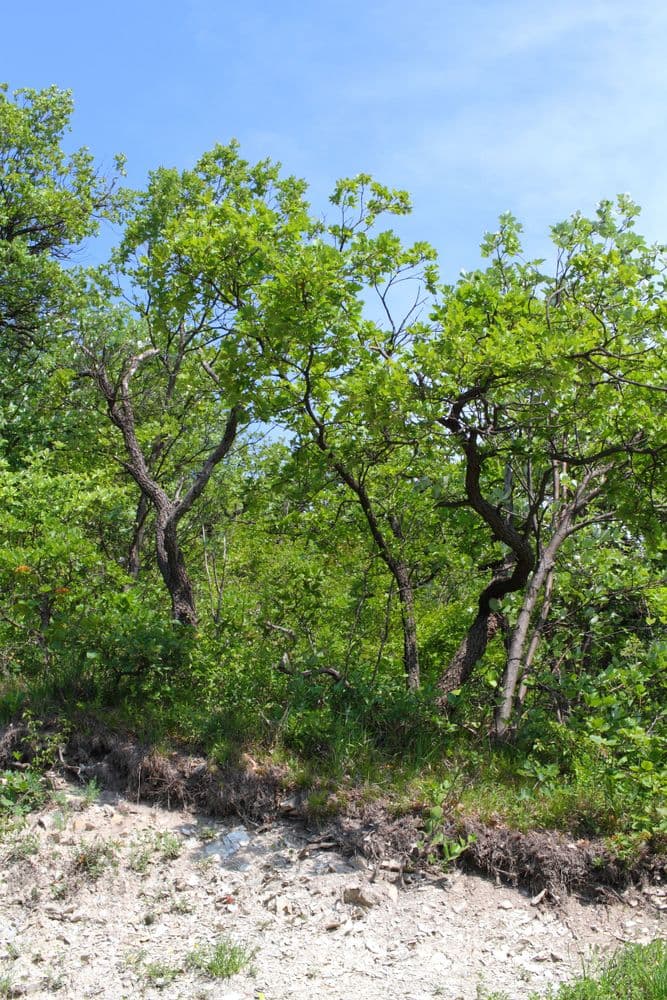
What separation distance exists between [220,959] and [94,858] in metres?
1.26

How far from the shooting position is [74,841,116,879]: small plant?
526 cm

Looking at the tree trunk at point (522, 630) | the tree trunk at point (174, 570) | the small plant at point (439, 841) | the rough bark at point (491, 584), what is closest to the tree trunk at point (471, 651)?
the rough bark at point (491, 584)

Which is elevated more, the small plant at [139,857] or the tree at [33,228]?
the tree at [33,228]

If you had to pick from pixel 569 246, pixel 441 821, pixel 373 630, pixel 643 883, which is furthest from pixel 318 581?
pixel 569 246

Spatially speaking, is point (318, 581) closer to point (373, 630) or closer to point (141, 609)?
point (373, 630)

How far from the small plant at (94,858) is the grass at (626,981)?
101 inches

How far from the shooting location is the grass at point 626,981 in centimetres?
392

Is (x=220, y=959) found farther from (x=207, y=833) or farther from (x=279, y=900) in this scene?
(x=207, y=833)

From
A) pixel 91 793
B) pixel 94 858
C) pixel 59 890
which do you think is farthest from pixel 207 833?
pixel 59 890

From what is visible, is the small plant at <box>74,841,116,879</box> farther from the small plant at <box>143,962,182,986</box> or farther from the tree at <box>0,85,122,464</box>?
the tree at <box>0,85,122,464</box>

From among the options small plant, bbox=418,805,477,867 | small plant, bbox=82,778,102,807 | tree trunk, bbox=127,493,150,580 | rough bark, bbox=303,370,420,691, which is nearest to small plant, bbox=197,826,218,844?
small plant, bbox=82,778,102,807

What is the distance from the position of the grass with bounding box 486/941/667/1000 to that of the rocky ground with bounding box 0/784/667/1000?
0.21m

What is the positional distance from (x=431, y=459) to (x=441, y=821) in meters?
2.97

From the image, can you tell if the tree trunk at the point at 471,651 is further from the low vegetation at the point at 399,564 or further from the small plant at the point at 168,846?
the small plant at the point at 168,846
